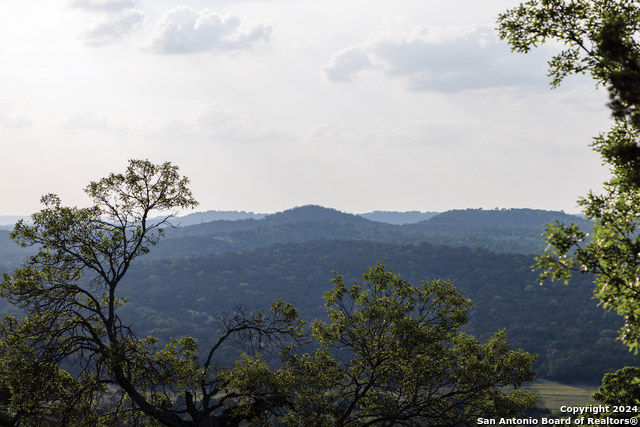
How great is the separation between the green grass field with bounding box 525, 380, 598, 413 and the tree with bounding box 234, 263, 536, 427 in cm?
8313

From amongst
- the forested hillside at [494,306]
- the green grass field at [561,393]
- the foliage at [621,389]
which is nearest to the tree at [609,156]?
the foliage at [621,389]

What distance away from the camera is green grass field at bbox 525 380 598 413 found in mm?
89500

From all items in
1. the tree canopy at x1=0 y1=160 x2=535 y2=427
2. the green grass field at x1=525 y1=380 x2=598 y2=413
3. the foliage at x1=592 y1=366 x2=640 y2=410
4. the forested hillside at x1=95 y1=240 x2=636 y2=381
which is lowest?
the green grass field at x1=525 y1=380 x2=598 y2=413

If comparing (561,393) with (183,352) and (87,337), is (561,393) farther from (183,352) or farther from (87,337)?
(87,337)

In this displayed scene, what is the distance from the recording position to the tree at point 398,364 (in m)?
15.3

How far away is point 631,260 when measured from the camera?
9531 mm

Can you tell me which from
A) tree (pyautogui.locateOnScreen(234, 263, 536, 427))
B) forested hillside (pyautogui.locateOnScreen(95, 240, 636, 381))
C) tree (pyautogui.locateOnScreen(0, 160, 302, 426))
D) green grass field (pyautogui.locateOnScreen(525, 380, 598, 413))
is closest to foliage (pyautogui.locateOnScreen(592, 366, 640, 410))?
tree (pyautogui.locateOnScreen(234, 263, 536, 427))

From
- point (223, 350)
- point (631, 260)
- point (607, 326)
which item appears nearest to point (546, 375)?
point (607, 326)

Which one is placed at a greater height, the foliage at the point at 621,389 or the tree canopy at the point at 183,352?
the tree canopy at the point at 183,352

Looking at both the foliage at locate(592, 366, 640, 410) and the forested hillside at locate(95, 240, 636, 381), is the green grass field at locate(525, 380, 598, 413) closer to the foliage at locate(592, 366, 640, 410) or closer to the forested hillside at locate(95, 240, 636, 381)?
the forested hillside at locate(95, 240, 636, 381)

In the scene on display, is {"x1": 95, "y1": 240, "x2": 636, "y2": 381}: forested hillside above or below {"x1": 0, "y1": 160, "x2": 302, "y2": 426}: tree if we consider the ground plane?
below

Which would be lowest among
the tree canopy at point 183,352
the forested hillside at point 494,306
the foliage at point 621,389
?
the forested hillside at point 494,306

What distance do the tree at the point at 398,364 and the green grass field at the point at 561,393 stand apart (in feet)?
273

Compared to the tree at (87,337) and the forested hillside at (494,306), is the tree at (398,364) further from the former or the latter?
the forested hillside at (494,306)
